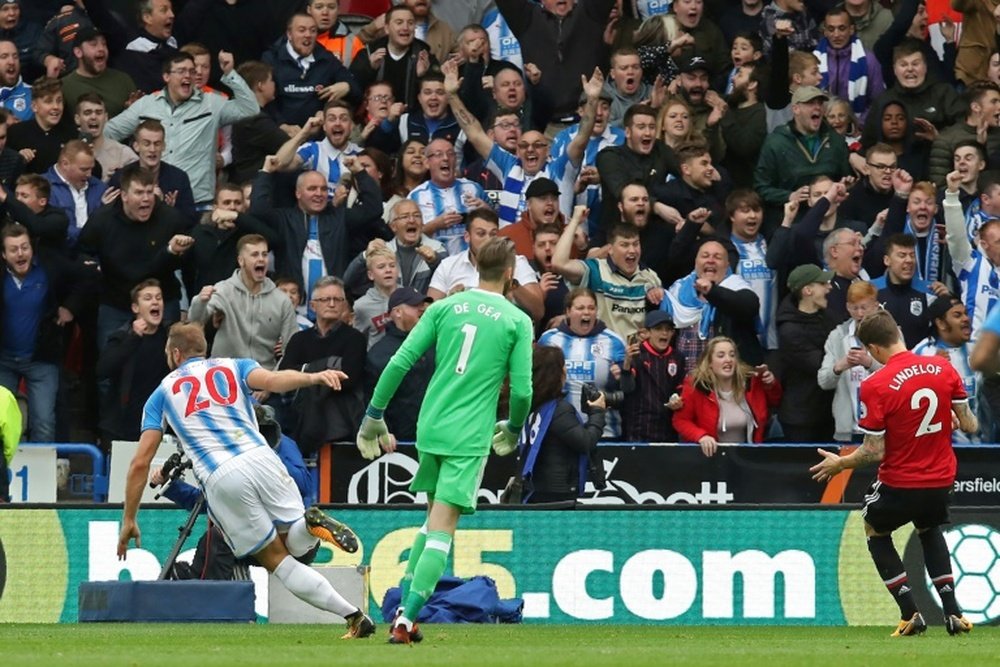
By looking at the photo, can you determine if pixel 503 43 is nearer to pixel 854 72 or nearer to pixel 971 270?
pixel 854 72

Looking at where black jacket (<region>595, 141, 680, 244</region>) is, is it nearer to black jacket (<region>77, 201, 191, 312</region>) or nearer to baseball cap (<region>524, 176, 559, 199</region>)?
baseball cap (<region>524, 176, 559, 199</region>)

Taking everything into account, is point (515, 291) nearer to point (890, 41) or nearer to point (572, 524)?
point (572, 524)

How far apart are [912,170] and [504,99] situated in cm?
400

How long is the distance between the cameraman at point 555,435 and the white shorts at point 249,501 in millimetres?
3569

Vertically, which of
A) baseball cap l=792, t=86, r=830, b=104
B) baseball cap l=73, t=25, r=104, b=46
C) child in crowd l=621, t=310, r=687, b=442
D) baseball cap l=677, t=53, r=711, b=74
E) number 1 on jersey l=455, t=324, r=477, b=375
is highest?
baseball cap l=73, t=25, r=104, b=46

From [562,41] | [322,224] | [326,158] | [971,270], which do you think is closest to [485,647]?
[322,224]

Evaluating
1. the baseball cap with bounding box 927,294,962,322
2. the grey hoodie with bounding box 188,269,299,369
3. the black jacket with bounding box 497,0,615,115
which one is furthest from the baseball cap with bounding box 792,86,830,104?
the grey hoodie with bounding box 188,269,299,369

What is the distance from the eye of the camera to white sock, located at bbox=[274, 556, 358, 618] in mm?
11422

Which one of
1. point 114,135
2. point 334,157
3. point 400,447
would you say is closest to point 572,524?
point 400,447

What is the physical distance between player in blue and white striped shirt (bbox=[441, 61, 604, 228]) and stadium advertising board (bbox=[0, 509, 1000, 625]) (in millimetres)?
4296

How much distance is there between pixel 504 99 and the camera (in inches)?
771

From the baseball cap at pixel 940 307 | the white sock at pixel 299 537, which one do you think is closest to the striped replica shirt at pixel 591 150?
the baseball cap at pixel 940 307

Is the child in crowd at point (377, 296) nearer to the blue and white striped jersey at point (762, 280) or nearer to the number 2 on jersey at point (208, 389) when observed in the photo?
the blue and white striped jersey at point (762, 280)

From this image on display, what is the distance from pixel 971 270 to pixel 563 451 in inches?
172
